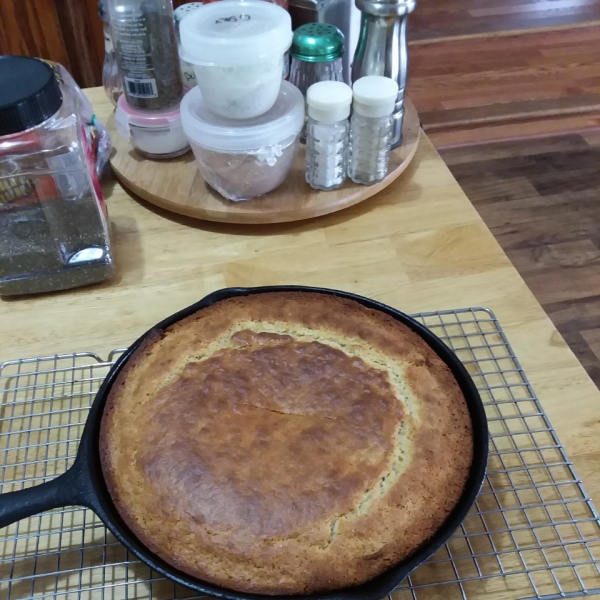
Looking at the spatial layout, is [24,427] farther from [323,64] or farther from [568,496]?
[323,64]

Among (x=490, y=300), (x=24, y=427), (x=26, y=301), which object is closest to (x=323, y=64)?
(x=490, y=300)

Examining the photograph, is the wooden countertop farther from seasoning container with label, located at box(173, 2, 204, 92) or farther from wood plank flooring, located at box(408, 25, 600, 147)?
wood plank flooring, located at box(408, 25, 600, 147)

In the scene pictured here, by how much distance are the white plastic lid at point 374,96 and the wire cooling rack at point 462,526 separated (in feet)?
1.32

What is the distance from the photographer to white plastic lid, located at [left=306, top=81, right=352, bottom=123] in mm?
866

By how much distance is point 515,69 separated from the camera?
272 centimetres

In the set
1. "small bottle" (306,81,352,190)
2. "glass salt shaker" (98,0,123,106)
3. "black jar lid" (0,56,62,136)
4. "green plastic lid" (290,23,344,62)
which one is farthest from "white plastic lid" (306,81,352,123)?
"glass salt shaker" (98,0,123,106)

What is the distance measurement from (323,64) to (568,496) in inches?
30.5

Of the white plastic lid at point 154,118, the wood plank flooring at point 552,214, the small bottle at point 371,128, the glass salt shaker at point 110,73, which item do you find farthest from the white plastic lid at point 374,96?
the wood plank flooring at point 552,214

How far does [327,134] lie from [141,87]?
329mm

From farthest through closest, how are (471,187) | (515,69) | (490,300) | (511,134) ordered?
1. (515,69)
2. (511,134)
3. (471,187)
4. (490,300)

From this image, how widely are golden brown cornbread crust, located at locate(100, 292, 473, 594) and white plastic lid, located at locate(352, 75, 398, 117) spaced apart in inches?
14.4

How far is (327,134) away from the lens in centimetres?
91

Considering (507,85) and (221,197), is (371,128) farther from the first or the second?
(507,85)

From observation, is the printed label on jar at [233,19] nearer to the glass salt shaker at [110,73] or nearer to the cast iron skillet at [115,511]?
the glass salt shaker at [110,73]
